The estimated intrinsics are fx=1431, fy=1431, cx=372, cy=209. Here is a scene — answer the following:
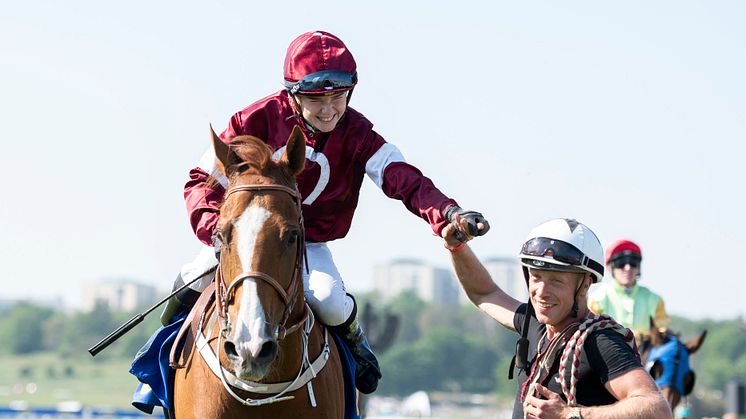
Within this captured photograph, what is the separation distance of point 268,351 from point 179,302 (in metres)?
1.76

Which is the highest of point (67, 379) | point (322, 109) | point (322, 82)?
point (322, 82)

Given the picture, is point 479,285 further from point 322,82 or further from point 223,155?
point 223,155

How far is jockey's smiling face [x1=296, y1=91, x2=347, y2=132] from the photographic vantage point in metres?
7.66

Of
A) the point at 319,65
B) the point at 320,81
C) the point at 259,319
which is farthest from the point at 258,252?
the point at 319,65

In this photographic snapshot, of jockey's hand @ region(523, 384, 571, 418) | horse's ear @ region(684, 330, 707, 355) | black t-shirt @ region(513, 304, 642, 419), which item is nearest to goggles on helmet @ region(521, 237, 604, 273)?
black t-shirt @ region(513, 304, 642, 419)

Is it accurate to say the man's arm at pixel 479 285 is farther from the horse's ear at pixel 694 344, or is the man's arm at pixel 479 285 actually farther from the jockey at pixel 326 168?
the horse's ear at pixel 694 344

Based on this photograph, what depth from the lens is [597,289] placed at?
14133mm

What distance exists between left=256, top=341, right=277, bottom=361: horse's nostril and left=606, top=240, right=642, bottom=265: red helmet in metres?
8.02

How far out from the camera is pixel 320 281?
24.9 feet

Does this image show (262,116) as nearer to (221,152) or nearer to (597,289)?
(221,152)

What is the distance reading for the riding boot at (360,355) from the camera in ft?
25.6

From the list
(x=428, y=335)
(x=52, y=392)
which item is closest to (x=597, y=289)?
(x=52, y=392)

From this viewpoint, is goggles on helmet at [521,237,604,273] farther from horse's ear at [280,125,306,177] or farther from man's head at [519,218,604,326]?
horse's ear at [280,125,306,177]

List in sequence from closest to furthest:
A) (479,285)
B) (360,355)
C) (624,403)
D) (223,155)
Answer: (624,403) → (223,155) → (479,285) → (360,355)
